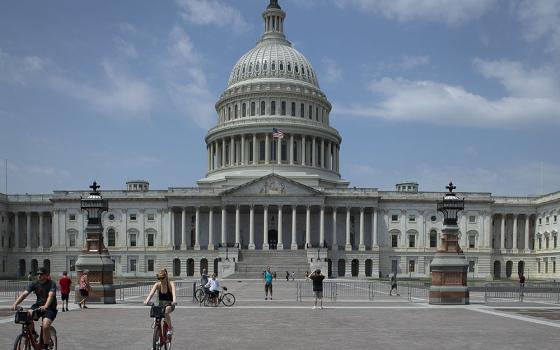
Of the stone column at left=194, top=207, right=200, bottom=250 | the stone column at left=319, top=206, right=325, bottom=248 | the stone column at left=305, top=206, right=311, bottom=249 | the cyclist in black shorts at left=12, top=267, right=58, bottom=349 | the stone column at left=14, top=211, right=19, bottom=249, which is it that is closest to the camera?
the cyclist in black shorts at left=12, top=267, right=58, bottom=349

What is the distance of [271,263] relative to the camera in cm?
10188

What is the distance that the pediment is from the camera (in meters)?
112

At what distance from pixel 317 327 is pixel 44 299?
41.3 feet

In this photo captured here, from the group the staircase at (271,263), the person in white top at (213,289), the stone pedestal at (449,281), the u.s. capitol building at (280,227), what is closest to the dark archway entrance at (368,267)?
the u.s. capitol building at (280,227)

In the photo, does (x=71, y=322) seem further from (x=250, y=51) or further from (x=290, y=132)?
(x=250, y=51)

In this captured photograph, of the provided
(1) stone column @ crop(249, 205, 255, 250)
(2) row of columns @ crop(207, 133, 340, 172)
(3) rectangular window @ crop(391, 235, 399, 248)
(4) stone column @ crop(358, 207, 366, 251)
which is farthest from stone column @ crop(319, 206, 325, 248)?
(2) row of columns @ crop(207, 133, 340, 172)

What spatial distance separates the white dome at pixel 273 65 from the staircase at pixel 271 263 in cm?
4020

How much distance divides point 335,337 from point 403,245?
9479 cm

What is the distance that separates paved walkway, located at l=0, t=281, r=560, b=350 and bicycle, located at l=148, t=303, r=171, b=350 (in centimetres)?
264

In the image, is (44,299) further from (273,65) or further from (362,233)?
(273,65)

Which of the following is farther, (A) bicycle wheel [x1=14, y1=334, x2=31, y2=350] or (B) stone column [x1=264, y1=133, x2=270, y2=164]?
(B) stone column [x1=264, y1=133, x2=270, y2=164]

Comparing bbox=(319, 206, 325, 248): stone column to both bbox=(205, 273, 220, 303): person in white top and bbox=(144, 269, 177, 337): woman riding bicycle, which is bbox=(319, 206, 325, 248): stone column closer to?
bbox=(205, 273, 220, 303): person in white top

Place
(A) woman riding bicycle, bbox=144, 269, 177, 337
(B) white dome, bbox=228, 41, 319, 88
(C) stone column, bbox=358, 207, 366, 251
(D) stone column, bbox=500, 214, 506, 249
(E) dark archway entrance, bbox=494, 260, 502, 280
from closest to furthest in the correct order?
(A) woman riding bicycle, bbox=144, 269, 177, 337, (C) stone column, bbox=358, 207, 366, 251, (D) stone column, bbox=500, 214, 506, 249, (E) dark archway entrance, bbox=494, 260, 502, 280, (B) white dome, bbox=228, 41, 319, 88

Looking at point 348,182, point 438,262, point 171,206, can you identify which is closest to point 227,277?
point 171,206
